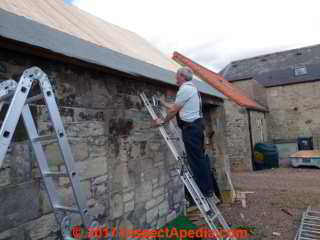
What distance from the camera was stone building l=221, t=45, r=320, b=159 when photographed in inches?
697

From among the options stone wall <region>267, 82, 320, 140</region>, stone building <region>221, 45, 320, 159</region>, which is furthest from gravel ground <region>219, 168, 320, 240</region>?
stone wall <region>267, 82, 320, 140</region>

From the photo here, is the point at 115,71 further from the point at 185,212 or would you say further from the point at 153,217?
the point at 185,212

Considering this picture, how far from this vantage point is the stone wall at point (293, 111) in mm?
17750

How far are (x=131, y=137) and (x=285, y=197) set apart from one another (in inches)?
215

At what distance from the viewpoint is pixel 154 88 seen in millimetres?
4648

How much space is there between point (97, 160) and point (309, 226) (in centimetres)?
422

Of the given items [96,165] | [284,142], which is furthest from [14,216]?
[284,142]

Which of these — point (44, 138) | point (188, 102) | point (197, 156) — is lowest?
point (197, 156)

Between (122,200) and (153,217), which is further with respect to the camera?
(153,217)

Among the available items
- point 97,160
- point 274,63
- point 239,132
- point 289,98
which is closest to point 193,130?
point 97,160

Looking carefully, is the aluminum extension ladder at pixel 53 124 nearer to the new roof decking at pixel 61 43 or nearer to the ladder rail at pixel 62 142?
the ladder rail at pixel 62 142

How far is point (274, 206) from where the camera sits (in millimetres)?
6324

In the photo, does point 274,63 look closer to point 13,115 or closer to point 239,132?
point 239,132

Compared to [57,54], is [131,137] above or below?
below
